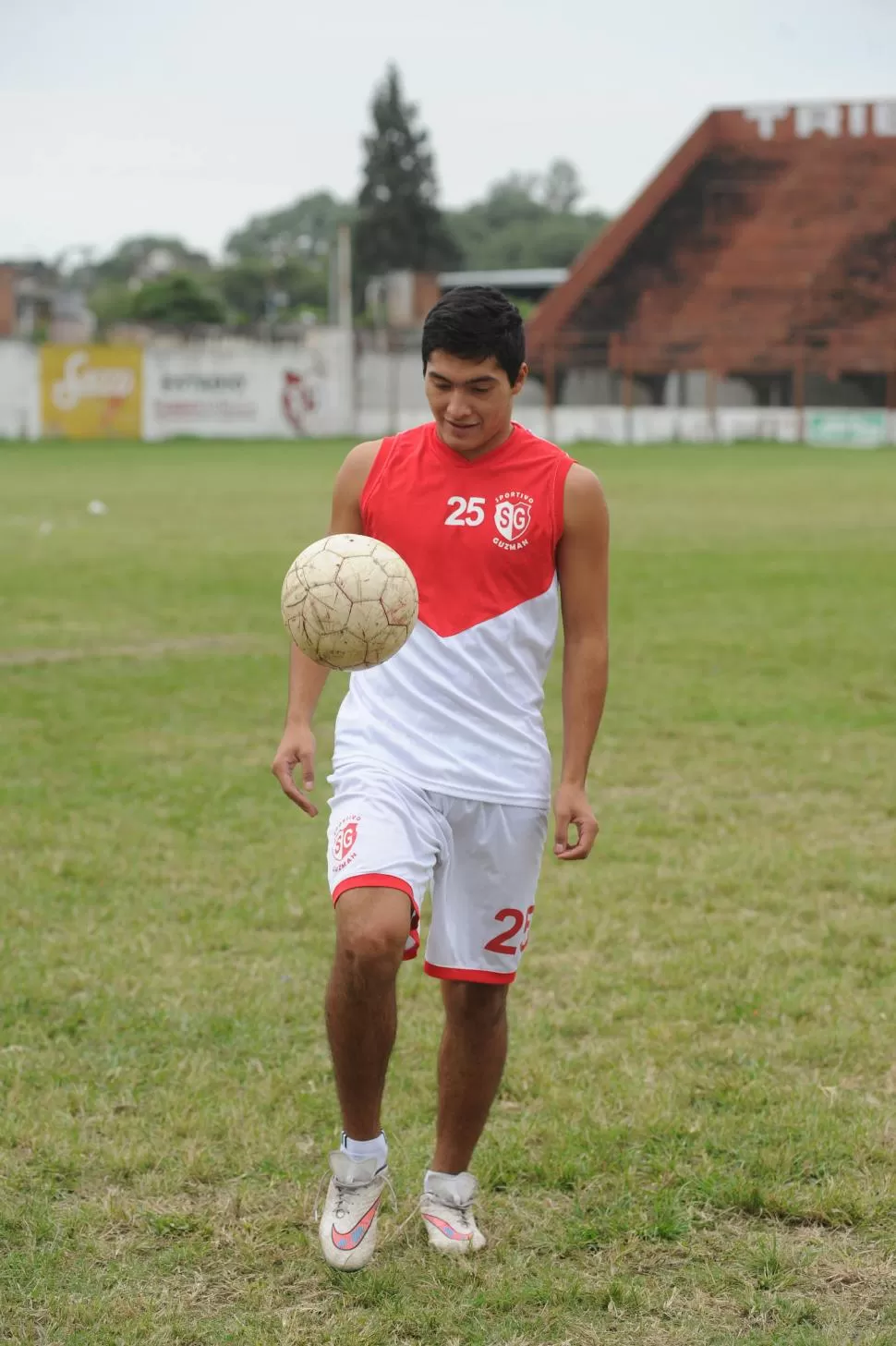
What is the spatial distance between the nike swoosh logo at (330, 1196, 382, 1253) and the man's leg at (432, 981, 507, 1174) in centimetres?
28

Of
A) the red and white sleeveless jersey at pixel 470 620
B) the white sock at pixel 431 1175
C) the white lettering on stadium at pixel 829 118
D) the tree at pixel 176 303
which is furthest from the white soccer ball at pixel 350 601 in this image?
the tree at pixel 176 303

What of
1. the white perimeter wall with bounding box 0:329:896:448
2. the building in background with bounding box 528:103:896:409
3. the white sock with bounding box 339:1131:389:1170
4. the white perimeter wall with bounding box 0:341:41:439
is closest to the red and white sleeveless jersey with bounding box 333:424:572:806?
the white sock with bounding box 339:1131:389:1170

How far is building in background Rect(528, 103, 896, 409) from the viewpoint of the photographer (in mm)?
60594

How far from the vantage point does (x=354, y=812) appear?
12.2ft

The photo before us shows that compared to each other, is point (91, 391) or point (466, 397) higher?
point (466, 397)

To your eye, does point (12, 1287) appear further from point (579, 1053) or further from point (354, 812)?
point (579, 1053)

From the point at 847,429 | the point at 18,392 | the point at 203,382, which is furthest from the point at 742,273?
the point at 18,392

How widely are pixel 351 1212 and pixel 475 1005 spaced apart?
0.56m

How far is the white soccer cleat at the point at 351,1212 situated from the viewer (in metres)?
3.73

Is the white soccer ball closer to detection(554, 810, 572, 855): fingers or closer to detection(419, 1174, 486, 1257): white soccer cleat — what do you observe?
detection(554, 810, 572, 855): fingers

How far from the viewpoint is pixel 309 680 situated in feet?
13.1

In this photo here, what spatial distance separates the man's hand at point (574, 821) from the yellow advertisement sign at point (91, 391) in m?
51.1

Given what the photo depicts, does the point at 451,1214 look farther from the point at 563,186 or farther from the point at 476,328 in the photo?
the point at 563,186

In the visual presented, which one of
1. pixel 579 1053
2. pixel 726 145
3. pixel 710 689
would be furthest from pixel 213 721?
pixel 726 145
